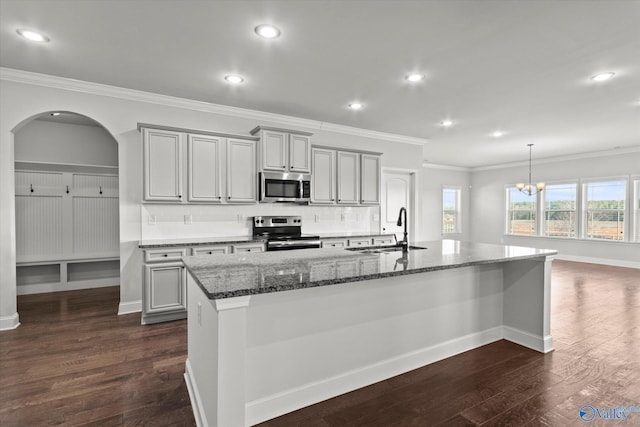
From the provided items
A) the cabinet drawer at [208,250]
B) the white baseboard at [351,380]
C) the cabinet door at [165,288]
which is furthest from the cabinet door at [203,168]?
the white baseboard at [351,380]

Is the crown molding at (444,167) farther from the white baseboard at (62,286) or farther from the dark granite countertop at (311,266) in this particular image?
the white baseboard at (62,286)

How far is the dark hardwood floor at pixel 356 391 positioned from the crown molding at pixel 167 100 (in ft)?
8.71

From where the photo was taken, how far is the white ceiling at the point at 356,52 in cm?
244

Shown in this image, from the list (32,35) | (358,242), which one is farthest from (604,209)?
(32,35)

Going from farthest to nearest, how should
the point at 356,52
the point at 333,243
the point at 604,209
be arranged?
1. the point at 604,209
2. the point at 333,243
3. the point at 356,52

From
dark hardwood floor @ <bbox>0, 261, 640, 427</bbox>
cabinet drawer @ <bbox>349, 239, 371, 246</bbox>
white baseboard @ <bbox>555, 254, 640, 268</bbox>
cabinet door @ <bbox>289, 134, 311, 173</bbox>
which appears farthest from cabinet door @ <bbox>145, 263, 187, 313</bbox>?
white baseboard @ <bbox>555, 254, 640, 268</bbox>

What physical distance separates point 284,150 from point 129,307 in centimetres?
282

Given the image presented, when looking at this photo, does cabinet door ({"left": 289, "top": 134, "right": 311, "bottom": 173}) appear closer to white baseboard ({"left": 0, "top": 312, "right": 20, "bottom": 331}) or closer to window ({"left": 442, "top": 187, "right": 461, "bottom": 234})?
white baseboard ({"left": 0, "top": 312, "right": 20, "bottom": 331})

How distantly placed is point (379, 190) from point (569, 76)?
2970 millimetres

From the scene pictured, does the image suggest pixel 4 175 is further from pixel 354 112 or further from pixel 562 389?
pixel 562 389

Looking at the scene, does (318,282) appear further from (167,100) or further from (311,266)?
(167,100)

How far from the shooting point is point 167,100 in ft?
14.0

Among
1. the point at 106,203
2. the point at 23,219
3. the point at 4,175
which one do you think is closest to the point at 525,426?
the point at 4,175

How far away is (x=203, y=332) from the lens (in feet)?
6.23
